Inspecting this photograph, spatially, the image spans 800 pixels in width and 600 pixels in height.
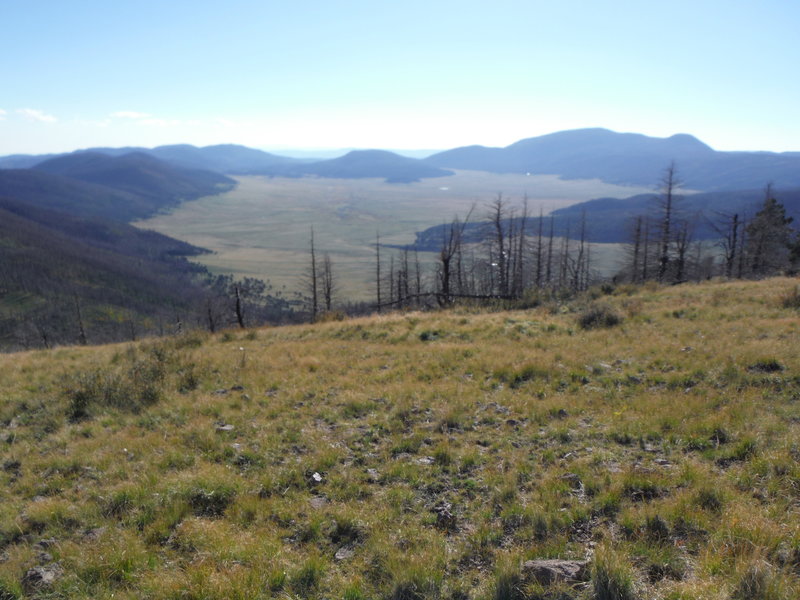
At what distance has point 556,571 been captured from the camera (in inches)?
158

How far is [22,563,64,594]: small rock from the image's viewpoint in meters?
4.48

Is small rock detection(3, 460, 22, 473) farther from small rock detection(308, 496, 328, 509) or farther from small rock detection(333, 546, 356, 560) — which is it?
small rock detection(333, 546, 356, 560)

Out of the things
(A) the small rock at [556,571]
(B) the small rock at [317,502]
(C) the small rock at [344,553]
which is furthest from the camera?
(B) the small rock at [317,502]

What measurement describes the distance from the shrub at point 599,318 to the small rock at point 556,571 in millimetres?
10765

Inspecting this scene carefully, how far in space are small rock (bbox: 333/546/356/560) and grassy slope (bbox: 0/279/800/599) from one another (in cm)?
5

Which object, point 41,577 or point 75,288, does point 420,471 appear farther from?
point 75,288

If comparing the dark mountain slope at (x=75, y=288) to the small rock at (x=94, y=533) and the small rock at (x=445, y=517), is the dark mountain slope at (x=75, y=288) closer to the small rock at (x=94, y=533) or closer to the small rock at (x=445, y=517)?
the small rock at (x=94, y=533)

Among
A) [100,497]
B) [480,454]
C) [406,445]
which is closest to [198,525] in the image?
[100,497]

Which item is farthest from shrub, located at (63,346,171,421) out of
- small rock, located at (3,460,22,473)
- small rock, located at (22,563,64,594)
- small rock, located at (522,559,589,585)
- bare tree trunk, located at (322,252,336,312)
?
bare tree trunk, located at (322,252,336,312)

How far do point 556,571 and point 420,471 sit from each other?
267 cm

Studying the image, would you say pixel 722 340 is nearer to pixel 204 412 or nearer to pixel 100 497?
pixel 204 412

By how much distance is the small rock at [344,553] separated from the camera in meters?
4.79

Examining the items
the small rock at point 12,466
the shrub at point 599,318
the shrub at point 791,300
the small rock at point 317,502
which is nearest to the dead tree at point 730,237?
the shrub at point 791,300

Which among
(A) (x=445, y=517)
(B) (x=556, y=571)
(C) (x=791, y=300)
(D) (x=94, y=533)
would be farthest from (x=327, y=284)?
(B) (x=556, y=571)
